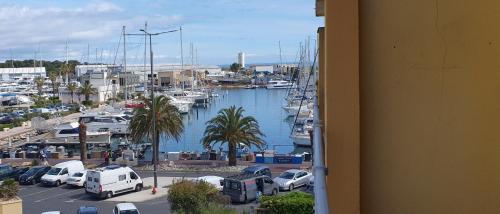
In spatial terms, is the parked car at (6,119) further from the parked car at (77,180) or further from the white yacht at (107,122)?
the parked car at (77,180)

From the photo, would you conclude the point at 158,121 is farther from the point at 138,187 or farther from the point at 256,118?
the point at 256,118

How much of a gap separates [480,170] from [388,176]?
15.2 inches

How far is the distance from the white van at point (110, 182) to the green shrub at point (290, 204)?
10074 mm

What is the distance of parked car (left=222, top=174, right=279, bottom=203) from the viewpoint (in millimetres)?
24469

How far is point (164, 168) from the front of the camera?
34.1m

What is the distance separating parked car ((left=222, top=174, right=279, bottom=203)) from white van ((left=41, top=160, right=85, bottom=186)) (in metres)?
10.2

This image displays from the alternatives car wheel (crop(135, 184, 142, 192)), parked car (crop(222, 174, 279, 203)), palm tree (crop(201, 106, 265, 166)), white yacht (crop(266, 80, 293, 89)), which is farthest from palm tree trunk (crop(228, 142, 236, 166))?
white yacht (crop(266, 80, 293, 89))

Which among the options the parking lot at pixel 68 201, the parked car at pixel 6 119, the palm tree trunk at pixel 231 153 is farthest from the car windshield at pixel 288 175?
the parked car at pixel 6 119

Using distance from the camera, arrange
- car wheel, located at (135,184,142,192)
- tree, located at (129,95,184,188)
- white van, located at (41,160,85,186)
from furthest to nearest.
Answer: tree, located at (129,95,184,188) < white van, located at (41,160,85,186) < car wheel, located at (135,184,142,192)

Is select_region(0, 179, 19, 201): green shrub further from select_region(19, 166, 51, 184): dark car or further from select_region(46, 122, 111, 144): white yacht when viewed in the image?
select_region(46, 122, 111, 144): white yacht

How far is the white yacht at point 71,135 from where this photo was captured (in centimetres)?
5488

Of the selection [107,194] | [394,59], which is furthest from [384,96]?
[107,194]

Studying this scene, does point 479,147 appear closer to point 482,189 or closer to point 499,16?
point 482,189

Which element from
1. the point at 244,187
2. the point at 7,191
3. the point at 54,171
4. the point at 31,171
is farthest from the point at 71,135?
the point at 7,191
